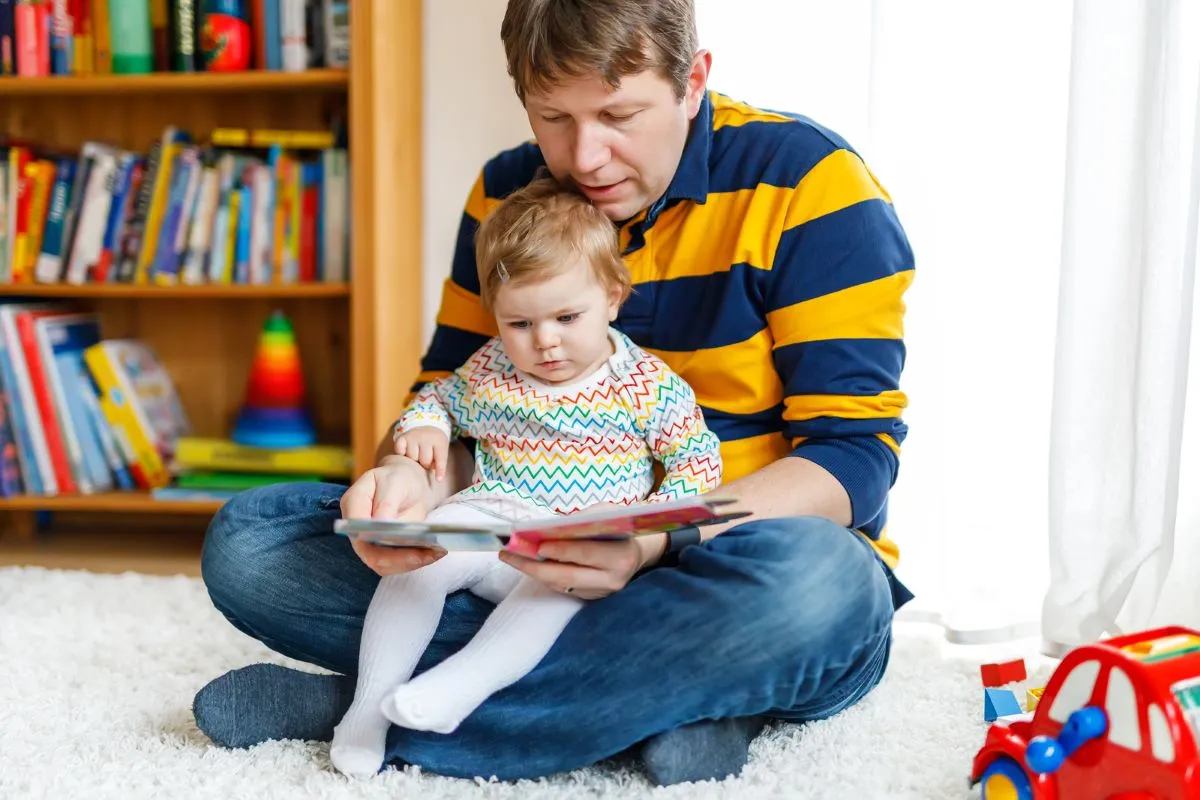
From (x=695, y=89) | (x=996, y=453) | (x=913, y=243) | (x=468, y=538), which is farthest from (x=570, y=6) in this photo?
(x=996, y=453)

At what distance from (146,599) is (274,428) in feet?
1.65

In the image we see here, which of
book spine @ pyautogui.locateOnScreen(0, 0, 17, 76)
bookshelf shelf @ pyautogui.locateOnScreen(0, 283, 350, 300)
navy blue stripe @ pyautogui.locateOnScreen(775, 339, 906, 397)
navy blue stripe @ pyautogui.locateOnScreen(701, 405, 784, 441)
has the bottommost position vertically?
navy blue stripe @ pyautogui.locateOnScreen(701, 405, 784, 441)

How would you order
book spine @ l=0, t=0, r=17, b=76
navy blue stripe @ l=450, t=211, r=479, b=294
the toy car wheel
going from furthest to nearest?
1. book spine @ l=0, t=0, r=17, b=76
2. navy blue stripe @ l=450, t=211, r=479, b=294
3. the toy car wheel

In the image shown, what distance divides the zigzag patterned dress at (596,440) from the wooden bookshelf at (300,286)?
34.3 inches

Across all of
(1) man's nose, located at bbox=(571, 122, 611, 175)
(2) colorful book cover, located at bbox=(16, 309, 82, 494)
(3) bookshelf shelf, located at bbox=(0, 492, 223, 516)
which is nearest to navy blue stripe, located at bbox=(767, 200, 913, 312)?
(1) man's nose, located at bbox=(571, 122, 611, 175)

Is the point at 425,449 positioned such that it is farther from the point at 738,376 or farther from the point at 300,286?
the point at 300,286

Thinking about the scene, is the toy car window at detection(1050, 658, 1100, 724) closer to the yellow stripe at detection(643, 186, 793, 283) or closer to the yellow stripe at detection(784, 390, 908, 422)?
the yellow stripe at detection(784, 390, 908, 422)

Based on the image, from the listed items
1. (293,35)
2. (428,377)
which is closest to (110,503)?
(293,35)

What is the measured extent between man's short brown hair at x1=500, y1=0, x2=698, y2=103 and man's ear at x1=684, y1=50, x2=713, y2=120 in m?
0.05

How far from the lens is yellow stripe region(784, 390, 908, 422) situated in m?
1.21

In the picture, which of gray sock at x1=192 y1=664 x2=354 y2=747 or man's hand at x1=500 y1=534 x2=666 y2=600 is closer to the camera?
man's hand at x1=500 y1=534 x2=666 y2=600

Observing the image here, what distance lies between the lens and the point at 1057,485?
158 centimetres

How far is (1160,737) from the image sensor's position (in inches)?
32.2

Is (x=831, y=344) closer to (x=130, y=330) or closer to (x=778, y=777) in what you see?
(x=778, y=777)
